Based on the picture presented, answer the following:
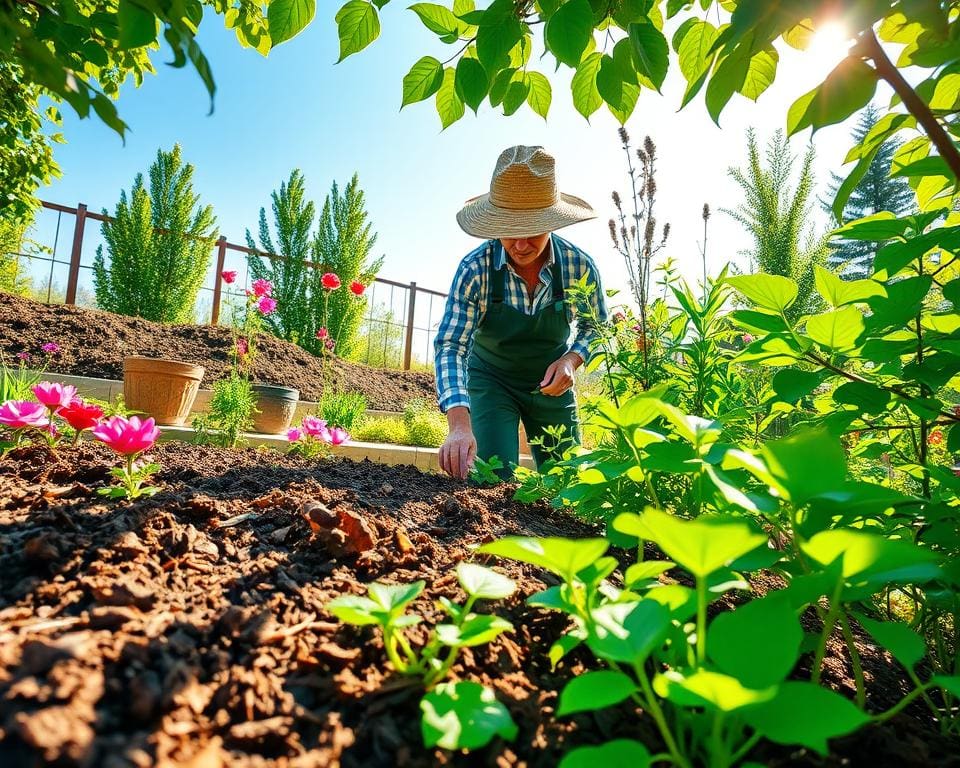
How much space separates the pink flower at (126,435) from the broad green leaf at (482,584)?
0.98 m

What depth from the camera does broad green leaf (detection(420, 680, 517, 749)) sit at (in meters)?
0.47

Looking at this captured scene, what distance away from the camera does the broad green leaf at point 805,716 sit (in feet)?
1.29

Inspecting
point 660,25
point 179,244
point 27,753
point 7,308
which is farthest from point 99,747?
point 179,244

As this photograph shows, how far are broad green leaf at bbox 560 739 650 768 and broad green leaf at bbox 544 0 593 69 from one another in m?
0.86

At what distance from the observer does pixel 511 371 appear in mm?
3236

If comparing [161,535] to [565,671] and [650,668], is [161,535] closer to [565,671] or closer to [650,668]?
[565,671]

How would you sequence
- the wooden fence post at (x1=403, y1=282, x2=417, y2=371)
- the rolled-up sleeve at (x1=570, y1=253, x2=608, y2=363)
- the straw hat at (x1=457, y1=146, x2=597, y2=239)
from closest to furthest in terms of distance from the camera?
the rolled-up sleeve at (x1=570, y1=253, x2=608, y2=363)
the straw hat at (x1=457, y1=146, x2=597, y2=239)
the wooden fence post at (x1=403, y1=282, x2=417, y2=371)

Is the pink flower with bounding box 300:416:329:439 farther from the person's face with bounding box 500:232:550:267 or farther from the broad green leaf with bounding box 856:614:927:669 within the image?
the broad green leaf with bounding box 856:614:927:669

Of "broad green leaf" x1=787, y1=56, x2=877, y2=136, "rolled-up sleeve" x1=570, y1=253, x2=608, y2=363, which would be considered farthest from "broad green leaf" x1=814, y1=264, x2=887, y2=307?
"rolled-up sleeve" x1=570, y1=253, x2=608, y2=363

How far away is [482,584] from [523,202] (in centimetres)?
248

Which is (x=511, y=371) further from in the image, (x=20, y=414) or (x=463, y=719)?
(x=463, y=719)

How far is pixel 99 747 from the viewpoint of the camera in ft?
1.38

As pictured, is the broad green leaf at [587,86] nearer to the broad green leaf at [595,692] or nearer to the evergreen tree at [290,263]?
the broad green leaf at [595,692]

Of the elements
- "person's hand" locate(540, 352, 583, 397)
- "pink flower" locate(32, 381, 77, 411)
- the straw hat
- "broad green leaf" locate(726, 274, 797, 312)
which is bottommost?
"pink flower" locate(32, 381, 77, 411)
